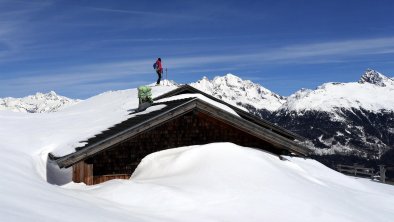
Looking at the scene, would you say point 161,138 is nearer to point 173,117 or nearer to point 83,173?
point 173,117

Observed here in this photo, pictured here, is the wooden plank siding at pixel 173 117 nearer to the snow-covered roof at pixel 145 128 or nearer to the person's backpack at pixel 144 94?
the snow-covered roof at pixel 145 128

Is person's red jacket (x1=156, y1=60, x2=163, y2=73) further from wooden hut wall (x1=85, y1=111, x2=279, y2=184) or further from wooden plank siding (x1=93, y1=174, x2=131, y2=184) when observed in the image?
wooden plank siding (x1=93, y1=174, x2=131, y2=184)

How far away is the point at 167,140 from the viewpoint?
16203 millimetres

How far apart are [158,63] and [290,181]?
1414 centimetres

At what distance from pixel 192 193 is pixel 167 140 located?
462 cm

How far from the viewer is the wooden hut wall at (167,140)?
15349mm

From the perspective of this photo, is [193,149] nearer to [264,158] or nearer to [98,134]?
[264,158]

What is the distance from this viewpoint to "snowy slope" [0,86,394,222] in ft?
27.8

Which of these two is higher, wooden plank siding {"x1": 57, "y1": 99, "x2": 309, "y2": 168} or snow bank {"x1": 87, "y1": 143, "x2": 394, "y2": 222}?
wooden plank siding {"x1": 57, "y1": 99, "x2": 309, "y2": 168}

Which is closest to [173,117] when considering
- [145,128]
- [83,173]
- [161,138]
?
[161,138]

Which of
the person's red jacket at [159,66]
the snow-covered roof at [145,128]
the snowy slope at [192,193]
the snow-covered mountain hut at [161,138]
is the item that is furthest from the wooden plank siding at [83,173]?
the person's red jacket at [159,66]

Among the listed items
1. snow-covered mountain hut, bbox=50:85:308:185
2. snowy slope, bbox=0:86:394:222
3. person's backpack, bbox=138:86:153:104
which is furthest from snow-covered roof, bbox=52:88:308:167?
person's backpack, bbox=138:86:153:104

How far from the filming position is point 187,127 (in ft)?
54.3

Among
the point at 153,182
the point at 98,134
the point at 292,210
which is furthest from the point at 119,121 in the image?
the point at 292,210
